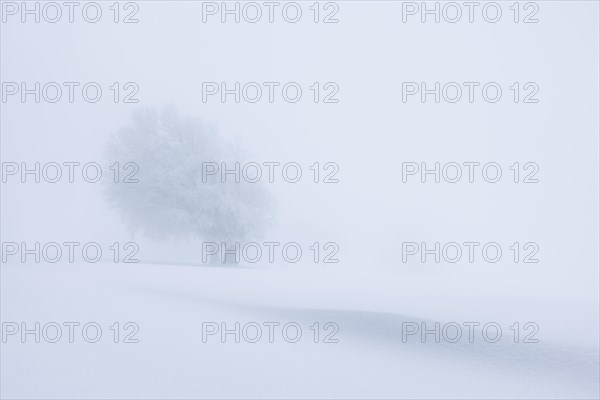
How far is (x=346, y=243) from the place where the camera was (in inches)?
161

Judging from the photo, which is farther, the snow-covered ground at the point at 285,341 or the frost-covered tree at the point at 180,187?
the frost-covered tree at the point at 180,187

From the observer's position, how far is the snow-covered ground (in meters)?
3.37

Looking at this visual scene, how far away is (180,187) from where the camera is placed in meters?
5.05

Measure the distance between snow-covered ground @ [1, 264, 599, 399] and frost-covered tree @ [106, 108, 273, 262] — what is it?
0.43 m

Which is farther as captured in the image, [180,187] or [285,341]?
[180,187]

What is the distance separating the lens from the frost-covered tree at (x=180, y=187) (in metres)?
4.37

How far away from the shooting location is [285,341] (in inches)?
144

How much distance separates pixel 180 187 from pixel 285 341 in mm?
1922

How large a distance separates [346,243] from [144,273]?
145cm

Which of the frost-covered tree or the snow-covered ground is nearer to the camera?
the snow-covered ground

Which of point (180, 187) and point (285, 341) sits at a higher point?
point (180, 187)

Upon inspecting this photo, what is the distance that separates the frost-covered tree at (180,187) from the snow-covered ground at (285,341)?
16.8 inches

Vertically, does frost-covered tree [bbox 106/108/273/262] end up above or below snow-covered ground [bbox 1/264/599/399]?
above

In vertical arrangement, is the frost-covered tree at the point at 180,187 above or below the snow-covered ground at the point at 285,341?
above
